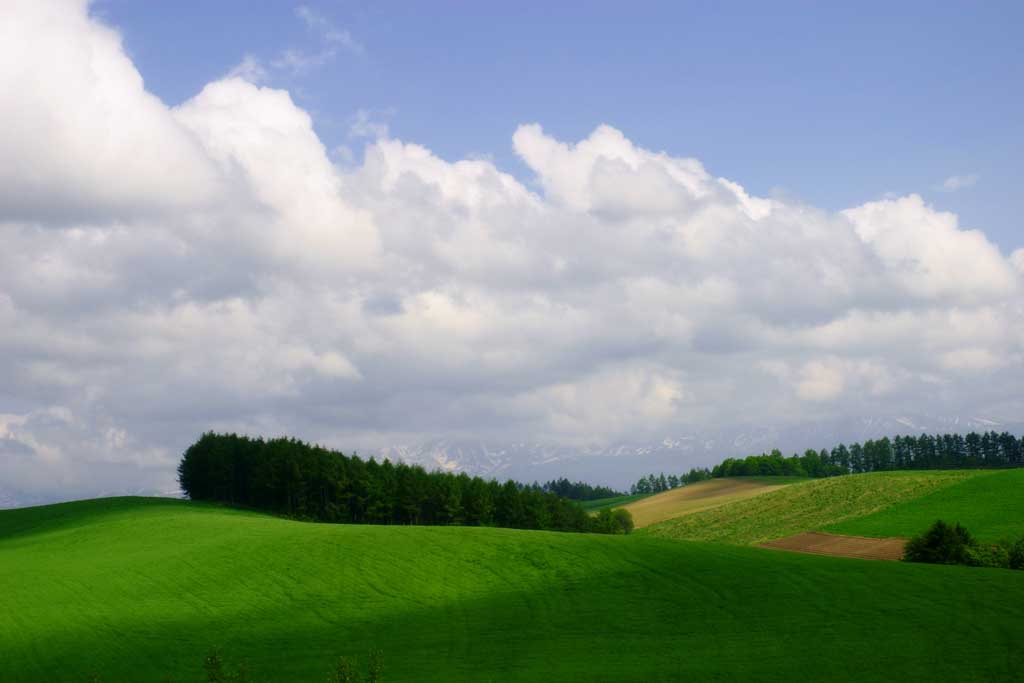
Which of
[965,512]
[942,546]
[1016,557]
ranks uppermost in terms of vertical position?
[942,546]

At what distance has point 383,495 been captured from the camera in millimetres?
101688

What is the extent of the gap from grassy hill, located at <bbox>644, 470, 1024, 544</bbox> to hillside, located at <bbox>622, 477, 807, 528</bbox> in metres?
12.5

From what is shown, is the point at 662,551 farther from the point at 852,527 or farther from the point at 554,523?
the point at 554,523

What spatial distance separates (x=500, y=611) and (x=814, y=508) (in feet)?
232

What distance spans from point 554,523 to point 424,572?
5748cm

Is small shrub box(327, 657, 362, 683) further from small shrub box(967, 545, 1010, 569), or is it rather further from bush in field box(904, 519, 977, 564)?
small shrub box(967, 545, 1010, 569)

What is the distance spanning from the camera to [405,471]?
104125 mm

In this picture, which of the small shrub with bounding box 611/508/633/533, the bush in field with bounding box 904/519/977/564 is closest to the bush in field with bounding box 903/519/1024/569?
the bush in field with bounding box 904/519/977/564

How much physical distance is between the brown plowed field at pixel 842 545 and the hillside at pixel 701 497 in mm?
Answer: 42863

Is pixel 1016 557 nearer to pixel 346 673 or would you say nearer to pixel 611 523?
pixel 346 673

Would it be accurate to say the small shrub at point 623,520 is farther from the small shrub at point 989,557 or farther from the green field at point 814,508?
the small shrub at point 989,557

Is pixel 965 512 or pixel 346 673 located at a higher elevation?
pixel 346 673

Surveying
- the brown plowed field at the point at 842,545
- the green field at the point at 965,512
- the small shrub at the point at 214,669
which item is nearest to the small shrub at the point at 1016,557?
the brown plowed field at the point at 842,545

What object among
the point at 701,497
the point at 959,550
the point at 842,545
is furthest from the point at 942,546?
the point at 701,497
